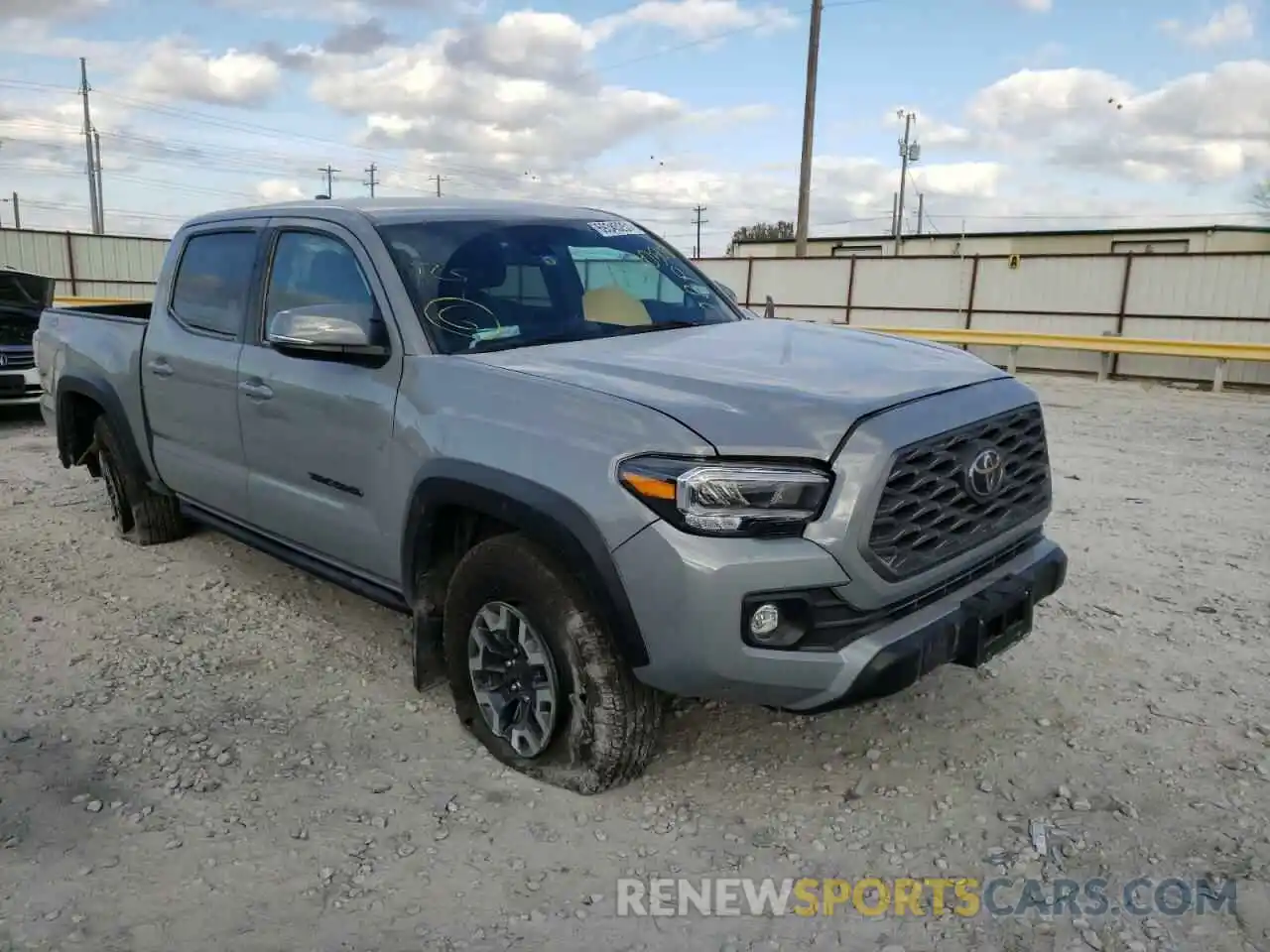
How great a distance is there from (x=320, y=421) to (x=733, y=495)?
1794 millimetres

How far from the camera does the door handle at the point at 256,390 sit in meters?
3.86

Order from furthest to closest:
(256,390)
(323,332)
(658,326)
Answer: (256,390) < (658,326) < (323,332)

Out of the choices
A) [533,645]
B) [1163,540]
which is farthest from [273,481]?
[1163,540]

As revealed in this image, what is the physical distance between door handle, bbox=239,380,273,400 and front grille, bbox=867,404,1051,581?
2517 millimetres

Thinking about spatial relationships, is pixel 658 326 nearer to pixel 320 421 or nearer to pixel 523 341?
pixel 523 341

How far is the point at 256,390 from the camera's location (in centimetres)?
393

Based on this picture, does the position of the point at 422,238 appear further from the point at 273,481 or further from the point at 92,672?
the point at 92,672

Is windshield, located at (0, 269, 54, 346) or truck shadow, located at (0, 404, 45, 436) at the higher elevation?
windshield, located at (0, 269, 54, 346)

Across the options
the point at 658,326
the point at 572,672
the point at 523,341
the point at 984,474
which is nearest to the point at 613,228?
the point at 658,326

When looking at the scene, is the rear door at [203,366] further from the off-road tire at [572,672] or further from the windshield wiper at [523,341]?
the off-road tire at [572,672]

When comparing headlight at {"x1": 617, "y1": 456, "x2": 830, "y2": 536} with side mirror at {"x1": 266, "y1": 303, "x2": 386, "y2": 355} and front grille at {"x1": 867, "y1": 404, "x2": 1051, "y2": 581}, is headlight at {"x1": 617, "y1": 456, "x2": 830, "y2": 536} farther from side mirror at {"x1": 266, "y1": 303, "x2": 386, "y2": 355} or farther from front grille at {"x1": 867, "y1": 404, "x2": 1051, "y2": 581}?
side mirror at {"x1": 266, "y1": 303, "x2": 386, "y2": 355}

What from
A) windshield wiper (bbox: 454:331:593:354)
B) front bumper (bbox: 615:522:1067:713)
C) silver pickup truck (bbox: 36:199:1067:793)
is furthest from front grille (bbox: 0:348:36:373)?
front bumper (bbox: 615:522:1067:713)

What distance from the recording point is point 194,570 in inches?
206

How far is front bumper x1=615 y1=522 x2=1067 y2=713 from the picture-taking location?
2506 millimetres
